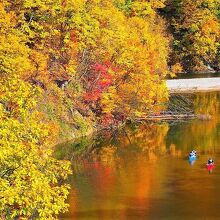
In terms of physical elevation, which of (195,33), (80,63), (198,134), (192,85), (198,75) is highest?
(195,33)

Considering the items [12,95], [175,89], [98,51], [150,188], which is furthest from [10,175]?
[175,89]

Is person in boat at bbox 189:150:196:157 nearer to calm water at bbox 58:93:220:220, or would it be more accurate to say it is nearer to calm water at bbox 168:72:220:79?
calm water at bbox 58:93:220:220

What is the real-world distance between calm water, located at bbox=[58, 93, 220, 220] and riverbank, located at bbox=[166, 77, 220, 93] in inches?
830

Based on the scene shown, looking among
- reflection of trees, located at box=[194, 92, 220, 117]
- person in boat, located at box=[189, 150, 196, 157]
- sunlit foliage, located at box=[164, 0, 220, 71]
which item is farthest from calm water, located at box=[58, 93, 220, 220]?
sunlit foliage, located at box=[164, 0, 220, 71]

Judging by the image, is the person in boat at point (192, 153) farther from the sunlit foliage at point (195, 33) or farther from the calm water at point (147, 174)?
the sunlit foliage at point (195, 33)

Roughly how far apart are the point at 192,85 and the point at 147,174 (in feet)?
140

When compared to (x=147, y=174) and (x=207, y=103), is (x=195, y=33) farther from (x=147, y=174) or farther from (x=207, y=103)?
(x=147, y=174)

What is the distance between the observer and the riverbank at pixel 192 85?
80750 mm

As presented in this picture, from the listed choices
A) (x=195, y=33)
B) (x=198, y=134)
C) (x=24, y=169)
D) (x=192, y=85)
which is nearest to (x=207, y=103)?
(x=192, y=85)

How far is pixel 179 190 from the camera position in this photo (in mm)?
37406

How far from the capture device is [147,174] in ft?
135

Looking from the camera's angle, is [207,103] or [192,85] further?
[192,85]

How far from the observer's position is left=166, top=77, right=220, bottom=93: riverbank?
8075 centimetres

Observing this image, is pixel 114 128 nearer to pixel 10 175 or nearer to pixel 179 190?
pixel 179 190
